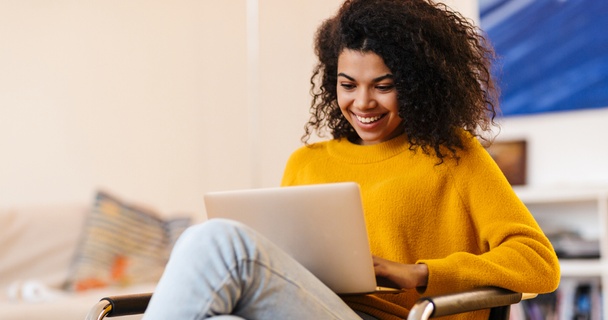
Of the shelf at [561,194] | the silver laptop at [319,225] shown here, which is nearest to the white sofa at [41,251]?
the shelf at [561,194]

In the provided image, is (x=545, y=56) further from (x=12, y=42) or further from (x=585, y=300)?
(x=12, y=42)

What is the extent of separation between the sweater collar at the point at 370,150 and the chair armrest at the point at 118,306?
19.1 inches

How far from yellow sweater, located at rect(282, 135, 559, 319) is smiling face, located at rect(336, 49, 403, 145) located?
0.05 meters

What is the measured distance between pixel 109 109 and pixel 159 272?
0.77 m

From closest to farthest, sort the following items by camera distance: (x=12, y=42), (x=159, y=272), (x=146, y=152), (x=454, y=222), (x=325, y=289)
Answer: (x=325, y=289) < (x=454, y=222) < (x=159, y=272) < (x=12, y=42) < (x=146, y=152)

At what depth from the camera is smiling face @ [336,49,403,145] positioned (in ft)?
5.42

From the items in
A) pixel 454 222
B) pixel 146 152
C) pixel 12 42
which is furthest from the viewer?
pixel 146 152

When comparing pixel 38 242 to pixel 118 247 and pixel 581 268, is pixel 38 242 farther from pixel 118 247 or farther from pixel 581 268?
pixel 581 268

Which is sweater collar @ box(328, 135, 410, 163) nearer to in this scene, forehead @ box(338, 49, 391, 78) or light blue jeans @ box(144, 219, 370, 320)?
forehead @ box(338, 49, 391, 78)

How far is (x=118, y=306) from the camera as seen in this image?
4.94ft

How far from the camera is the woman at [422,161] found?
58.3 inches

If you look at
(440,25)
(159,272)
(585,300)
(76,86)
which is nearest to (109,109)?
(76,86)

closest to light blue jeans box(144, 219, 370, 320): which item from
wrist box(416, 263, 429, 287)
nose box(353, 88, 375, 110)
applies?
wrist box(416, 263, 429, 287)

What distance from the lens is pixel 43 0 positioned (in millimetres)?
3545
